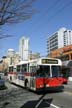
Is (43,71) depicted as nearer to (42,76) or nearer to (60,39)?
(42,76)

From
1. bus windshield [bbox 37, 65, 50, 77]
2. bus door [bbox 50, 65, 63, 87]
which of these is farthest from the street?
bus windshield [bbox 37, 65, 50, 77]

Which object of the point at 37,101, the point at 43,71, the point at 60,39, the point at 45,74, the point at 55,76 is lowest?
the point at 37,101

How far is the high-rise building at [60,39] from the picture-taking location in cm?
10153

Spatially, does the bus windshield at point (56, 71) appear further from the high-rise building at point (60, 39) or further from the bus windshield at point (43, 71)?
the high-rise building at point (60, 39)

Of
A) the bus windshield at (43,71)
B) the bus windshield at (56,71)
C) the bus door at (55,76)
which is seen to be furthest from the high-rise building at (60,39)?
the bus windshield at (43,71)

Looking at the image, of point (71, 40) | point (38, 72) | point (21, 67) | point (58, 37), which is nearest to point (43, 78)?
point (38, 72)

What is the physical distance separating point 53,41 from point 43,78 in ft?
314

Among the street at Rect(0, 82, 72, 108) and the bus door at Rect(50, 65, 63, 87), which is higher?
the bus door at Rect(50, 65, 63, 87)

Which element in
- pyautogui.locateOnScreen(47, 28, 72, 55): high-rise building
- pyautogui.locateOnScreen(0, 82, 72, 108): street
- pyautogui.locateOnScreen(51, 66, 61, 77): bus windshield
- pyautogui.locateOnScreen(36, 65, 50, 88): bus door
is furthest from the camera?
pyautogui.locateOnScreen(47, 28, 72, 55): high-rise building

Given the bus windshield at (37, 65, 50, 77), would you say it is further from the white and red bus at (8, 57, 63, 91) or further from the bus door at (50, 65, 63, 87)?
the bus door at (50, 65, 63, 87)

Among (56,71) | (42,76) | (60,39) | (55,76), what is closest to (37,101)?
(42,76)

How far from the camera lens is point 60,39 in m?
114

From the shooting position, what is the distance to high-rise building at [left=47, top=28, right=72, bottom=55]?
333 ft

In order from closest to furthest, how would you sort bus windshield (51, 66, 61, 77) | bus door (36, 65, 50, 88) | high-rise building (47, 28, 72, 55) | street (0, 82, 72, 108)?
street (0, 82, 72, 108) < bus door (36, 65, 50, 88) < bus windshield (51, 66, 61, 77) < high-rise building (47, 28, 72, 55)
